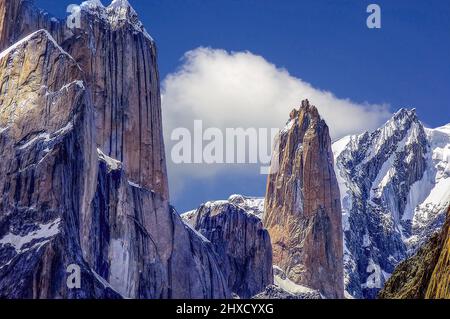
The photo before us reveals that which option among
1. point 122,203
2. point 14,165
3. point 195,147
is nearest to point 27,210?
point 14,165

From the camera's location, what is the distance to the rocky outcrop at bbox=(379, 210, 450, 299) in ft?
193

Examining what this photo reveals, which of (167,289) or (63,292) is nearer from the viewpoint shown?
(63,292)

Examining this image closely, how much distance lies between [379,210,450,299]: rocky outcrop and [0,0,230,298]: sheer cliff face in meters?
38.6

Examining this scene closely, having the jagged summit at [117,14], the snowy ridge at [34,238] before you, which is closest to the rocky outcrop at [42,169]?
the snowy ridge at [34,238]

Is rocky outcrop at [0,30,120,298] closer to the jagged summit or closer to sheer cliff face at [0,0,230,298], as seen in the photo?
sheer cliff face at [0,0,230,298]

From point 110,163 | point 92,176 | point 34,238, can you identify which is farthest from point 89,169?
point 110,163

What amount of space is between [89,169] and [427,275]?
74.5m

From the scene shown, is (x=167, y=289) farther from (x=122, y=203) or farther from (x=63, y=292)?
(x=63, y=292)

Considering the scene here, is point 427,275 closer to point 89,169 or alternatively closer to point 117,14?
point 89,169

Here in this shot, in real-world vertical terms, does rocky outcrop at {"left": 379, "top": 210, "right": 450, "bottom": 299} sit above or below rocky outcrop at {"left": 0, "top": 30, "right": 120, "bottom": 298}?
below

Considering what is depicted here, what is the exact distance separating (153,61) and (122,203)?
37.7 m

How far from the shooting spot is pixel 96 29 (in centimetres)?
19250

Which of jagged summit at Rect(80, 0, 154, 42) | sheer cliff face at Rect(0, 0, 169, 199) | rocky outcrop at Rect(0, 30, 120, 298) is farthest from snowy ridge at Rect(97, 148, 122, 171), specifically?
jagged summit at Rect(80, 0, 154, 42)

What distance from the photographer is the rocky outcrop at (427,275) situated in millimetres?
58875
